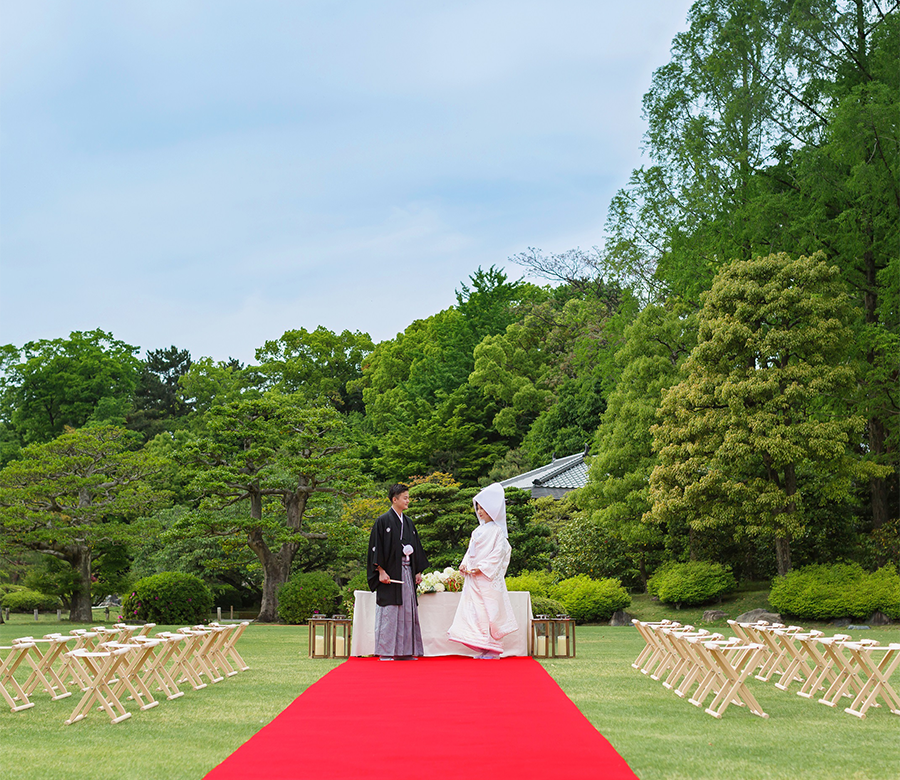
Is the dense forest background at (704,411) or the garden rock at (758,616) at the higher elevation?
the dense forest background at (704,411)

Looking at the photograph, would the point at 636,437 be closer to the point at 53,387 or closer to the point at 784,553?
the point at 784,553

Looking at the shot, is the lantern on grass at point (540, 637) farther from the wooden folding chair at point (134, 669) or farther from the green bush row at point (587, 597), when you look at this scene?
the green bush row at point (587, 597)

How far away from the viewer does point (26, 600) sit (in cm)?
→ 2870

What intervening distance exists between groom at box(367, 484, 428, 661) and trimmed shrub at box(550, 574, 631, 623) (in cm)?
1009

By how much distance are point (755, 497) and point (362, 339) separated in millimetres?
37157

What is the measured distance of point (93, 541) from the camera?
2244 cm

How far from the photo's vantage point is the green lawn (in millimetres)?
4973

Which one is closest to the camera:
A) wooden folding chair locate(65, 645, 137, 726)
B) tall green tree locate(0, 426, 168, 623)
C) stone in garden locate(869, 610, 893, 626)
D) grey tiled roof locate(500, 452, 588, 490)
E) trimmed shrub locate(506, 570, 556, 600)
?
wooden folding chair locate(65, 645, 137, 726)

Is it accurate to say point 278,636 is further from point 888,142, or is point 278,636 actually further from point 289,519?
point 888,142

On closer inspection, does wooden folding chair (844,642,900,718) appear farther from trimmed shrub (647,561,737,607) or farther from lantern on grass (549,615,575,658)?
trimmed shrub (647,561,737,607)

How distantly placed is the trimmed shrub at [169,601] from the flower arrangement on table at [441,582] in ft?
28.9

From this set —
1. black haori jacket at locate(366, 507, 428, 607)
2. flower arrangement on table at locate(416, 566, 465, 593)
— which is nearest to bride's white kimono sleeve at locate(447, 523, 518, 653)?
flower arrangement on table at locate(416, 566, 465, 593)

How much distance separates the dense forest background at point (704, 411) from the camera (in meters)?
19.2

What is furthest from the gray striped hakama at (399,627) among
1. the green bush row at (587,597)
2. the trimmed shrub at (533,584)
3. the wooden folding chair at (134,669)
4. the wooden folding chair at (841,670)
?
the green bush row at (587,597)
